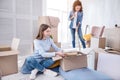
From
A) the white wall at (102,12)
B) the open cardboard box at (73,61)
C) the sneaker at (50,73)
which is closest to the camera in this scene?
the open cardboard box at (73,61)

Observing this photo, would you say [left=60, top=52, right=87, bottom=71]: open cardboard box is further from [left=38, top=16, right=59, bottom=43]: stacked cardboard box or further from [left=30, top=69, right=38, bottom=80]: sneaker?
[left=38, top=16, right=59, bottom=43]: stacked cardboard box

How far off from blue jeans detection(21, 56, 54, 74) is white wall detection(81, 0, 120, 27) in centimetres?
280

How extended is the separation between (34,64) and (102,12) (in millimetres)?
3261

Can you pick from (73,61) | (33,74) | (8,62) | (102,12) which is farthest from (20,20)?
(102,12)

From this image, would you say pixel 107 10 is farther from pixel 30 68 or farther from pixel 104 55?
pixel 30 68

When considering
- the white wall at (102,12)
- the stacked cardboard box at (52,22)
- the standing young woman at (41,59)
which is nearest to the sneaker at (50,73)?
the standing young woman at (41,59)

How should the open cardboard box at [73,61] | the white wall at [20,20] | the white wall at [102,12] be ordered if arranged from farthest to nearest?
the white wall at [102,12] < the white wall at [20,20] < the open cardboard box at [73,61]

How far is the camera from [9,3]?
2.94 meters

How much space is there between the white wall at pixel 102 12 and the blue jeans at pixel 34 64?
2799mm

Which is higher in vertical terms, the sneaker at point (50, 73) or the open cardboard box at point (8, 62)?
the open cardboard box at point (8, 62)

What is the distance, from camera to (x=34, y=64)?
2.03 m

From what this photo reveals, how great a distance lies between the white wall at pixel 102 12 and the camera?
4066mm

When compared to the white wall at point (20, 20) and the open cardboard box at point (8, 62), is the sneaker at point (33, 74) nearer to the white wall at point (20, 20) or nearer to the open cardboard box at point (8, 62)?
the open cardboard box at point (8, 62)

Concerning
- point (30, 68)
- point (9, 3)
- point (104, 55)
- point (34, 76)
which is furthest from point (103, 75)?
point (9, 3)
